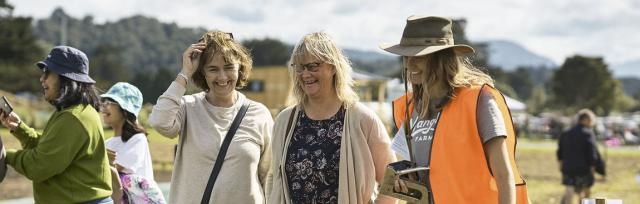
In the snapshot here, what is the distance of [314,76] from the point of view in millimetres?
3924

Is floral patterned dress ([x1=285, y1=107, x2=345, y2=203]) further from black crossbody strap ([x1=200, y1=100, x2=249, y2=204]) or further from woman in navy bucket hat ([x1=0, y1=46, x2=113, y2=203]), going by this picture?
woman in navy bucket hat ([x1=0, y1=46, x2=113, y2=203])

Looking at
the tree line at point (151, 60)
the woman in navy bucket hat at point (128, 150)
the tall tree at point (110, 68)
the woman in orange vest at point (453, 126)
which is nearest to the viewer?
the woman in orange vest at point (453, 126)

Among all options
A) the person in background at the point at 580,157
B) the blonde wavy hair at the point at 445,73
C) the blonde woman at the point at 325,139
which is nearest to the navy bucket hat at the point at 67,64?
the blonde woman at the point at 325,139

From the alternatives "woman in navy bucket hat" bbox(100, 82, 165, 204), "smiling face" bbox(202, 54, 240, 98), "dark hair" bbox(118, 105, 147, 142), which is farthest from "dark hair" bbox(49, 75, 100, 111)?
"dark hair" bbox(118, 105, 147, 142)

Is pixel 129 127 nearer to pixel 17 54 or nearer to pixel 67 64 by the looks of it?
pixel 67 64

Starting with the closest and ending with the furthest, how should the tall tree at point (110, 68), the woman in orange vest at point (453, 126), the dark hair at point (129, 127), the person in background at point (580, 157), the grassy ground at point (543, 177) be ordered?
the woman in orange vest at point (453, 126)
the dark hair at point (129, 127)
the person in background at point (580, 157)
the grassy ground at point (543, 177)
the tall tree at point (110, 68)

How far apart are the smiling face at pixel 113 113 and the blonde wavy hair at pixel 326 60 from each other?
1.49m

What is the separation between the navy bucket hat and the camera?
3.85 metres

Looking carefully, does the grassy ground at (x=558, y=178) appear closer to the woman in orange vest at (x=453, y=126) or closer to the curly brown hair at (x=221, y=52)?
the curly brown hair at (x=221, y=52)

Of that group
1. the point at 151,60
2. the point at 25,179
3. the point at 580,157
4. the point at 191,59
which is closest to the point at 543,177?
the point at 580,157

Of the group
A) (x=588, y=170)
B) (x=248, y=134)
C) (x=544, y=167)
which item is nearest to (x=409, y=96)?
(x=248, y=134)

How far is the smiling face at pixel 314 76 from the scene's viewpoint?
3.91 metres

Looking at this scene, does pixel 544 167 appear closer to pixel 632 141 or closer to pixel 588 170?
pixel 588 170

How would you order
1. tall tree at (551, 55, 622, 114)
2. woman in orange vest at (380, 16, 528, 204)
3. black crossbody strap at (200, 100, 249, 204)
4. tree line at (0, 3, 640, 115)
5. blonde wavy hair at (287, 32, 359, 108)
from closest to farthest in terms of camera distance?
woman in orange vest at (380, 16, 528, 204) → blonde wavy hair at (287, 32, 359, 108) → black crossbody strap at (200, 100, 249, 204) → tree line at (0, 3, 640, 115) → tall tree at (551, 55, 622, 114)
